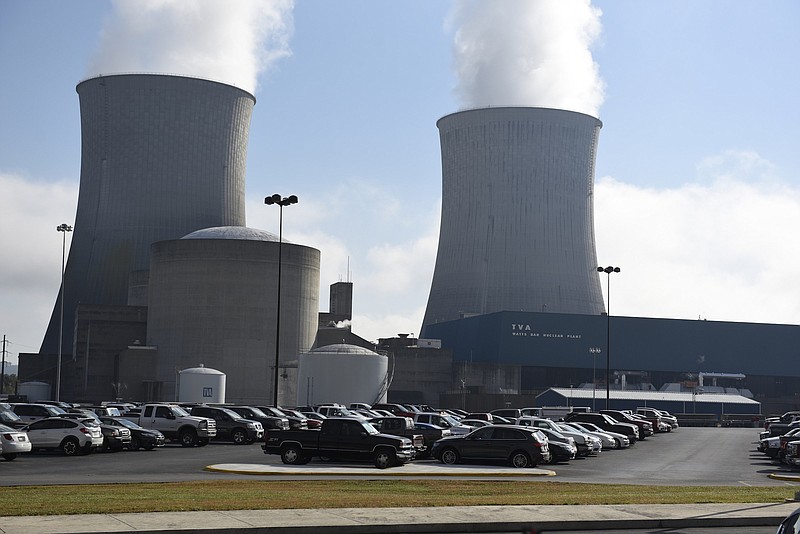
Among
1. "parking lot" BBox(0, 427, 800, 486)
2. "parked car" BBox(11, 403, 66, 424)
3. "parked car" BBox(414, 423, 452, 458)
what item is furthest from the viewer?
"parked car" BBox(11, 403, 66, 424)

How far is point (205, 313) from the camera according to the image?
84.8 m

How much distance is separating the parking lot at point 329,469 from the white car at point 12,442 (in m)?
0.36

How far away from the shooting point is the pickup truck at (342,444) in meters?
29.6

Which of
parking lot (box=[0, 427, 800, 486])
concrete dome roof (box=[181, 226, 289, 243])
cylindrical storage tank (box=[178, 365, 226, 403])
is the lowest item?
parking lot (box=[0, 427, 800, 486])

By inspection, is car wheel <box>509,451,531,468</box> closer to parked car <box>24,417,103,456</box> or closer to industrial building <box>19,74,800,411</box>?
parked car <box>24,417,103,456</box>

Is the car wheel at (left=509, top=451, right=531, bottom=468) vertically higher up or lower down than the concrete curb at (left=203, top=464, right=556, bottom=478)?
higher up

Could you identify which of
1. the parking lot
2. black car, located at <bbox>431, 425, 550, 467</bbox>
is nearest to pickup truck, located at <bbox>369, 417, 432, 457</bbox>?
the parking lot

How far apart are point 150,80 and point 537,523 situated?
75122 millimetres

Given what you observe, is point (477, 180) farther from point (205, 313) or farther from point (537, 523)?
point (537, 523)

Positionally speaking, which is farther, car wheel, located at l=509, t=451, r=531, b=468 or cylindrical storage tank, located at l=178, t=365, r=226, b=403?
cylindrical storage tank, located at l=178, t=365, r=226, b=403

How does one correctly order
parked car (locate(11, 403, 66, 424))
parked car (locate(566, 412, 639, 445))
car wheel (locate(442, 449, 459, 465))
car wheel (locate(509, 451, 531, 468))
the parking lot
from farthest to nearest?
1. parked car (locate(566, 412, 639, 445))
2. parked car (locate(11, 403, 66, 424))
3. car wheel (locate(442, 449, 459, 465))
4. car wheel (locate(509, 451, 531, 468))
5. the parking lot

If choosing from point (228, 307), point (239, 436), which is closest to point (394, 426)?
point (239, 436)

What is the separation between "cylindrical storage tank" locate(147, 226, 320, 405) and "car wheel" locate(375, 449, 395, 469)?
55310mm

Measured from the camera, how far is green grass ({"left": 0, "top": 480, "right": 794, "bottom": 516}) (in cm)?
1820
